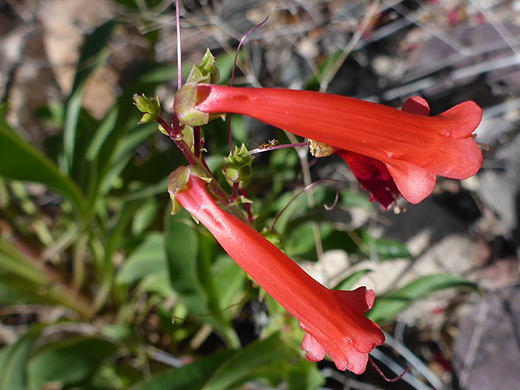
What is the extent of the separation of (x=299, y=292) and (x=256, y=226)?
13.0 inches

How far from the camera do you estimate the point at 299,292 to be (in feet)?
2.26

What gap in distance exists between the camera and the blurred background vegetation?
51.9 inches

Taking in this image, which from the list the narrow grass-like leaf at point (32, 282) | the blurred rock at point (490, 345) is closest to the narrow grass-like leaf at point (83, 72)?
the narrow grass-like leaf at point (32, 282)

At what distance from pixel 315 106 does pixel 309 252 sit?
0.69 meters

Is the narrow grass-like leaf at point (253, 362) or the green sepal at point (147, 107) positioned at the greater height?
the green sepal at point (147, 107)

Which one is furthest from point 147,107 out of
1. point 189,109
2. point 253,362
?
point 253,362

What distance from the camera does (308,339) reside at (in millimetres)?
754

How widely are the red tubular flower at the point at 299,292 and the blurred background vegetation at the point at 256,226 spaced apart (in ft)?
0.71

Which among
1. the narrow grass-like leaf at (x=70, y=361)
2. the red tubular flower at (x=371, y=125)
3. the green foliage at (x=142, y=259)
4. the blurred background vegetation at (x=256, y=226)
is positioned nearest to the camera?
the red tubular flower at (x=371, y=125)

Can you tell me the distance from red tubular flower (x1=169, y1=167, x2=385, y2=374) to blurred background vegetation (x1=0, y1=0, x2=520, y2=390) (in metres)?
0.22

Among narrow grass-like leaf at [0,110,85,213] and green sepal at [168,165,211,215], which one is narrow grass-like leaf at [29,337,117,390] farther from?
green sepal at [168,165,211,215]

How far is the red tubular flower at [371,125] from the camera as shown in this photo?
68 cm

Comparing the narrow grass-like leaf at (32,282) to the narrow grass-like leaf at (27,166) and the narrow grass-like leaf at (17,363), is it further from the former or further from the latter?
the narrow grass-like leaf at (27,166)

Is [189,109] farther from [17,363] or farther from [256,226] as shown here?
[17,363]
